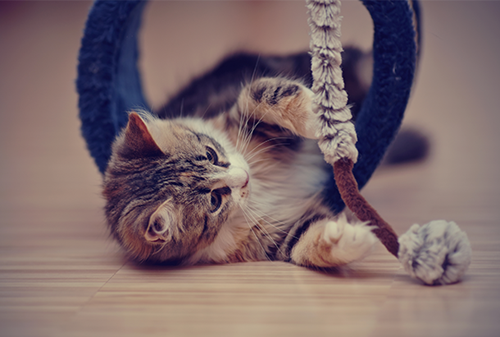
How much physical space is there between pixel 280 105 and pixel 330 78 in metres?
0.27

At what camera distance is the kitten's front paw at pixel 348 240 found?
87 cm

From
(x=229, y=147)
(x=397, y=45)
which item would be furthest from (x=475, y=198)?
(x=229, y=147)

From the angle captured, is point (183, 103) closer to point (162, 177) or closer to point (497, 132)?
point (162, 177)

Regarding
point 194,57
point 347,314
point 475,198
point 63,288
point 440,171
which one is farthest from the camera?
point 194,57

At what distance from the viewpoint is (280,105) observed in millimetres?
1152

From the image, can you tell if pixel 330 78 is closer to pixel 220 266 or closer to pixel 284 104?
pixel 284 104

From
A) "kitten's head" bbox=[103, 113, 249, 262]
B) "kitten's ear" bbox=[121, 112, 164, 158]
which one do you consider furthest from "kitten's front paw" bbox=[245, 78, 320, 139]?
"kitten's ear" bbox=[121, 112, 164, 158]

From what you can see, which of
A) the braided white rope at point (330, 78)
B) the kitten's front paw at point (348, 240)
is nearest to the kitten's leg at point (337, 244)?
the kitten's front paw at point (348, 240)

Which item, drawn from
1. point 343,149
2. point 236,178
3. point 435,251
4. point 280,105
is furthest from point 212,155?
point 435,251

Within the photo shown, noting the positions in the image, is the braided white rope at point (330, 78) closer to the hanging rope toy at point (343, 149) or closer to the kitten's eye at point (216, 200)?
the hanging rope toy at point (343, 149)

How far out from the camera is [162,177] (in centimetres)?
102

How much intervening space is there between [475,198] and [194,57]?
5.95 feet

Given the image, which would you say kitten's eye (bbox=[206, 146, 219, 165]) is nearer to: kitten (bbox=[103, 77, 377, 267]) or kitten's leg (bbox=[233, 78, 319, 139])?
kitten (bbox=[103, 77, 377, 267])

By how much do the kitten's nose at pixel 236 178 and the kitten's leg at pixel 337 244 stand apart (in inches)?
7.8
